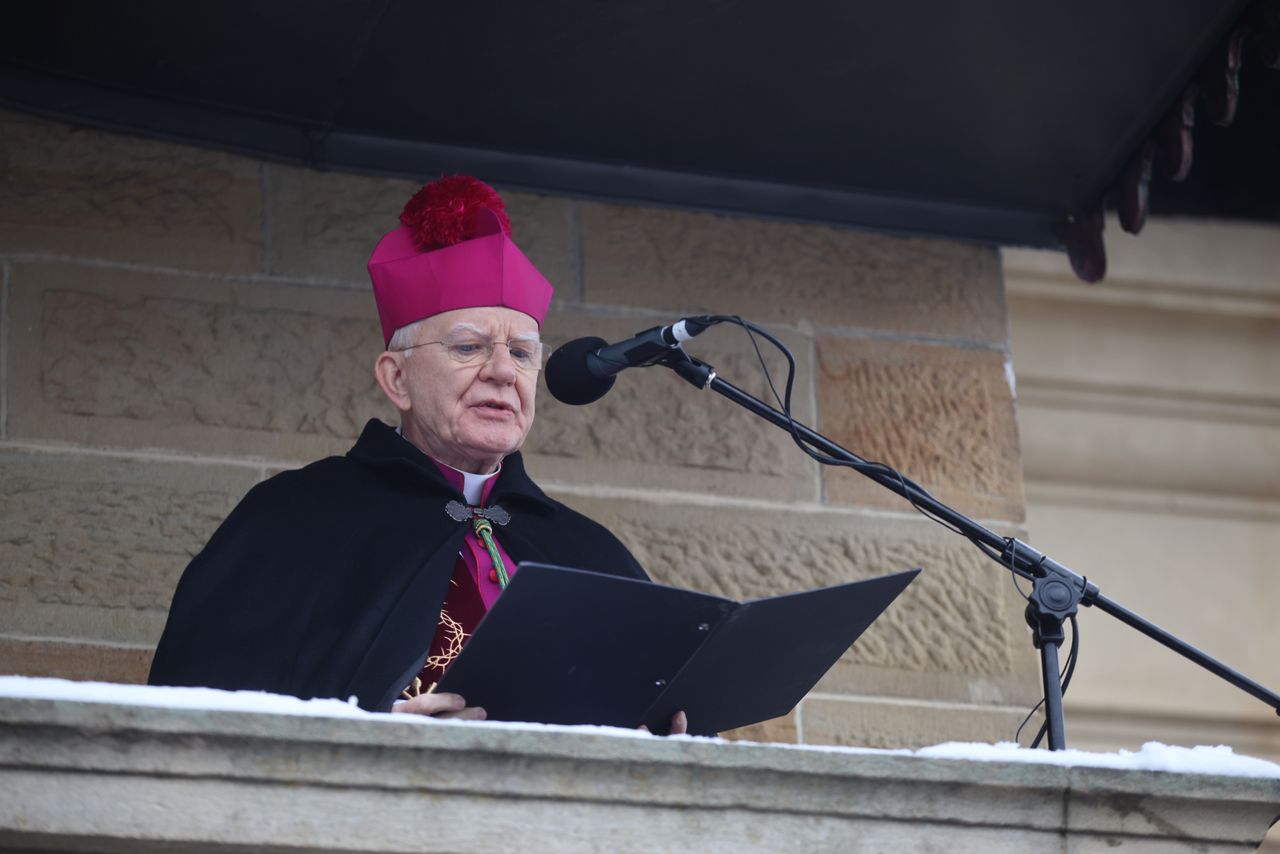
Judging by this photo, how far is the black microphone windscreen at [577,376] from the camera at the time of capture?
3379 millimetres

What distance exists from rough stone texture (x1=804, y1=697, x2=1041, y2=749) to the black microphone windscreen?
5.24 feet

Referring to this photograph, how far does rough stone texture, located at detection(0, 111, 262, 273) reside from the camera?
4551 mm

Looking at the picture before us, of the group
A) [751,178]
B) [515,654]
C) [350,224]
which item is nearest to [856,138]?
[751,178]

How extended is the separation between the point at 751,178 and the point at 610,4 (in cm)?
84

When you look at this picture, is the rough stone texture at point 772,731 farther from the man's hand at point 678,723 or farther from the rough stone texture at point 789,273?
the man's hand at point 678,723

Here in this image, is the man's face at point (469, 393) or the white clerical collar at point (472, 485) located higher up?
the man's face at point (469, 393)

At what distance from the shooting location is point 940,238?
5.18 meters

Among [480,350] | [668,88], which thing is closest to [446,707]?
[480,350]

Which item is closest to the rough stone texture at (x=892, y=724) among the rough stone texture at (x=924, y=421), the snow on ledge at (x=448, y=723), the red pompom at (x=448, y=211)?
the rough stone texture at (x=924, y=421)

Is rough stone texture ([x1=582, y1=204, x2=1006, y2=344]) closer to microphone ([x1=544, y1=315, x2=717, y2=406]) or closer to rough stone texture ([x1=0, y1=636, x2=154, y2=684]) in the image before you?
rough stone texture ([x1=0, y1=636, x2=154, y2=684])

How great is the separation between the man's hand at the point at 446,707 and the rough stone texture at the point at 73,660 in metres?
1.38

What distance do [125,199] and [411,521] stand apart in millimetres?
1189

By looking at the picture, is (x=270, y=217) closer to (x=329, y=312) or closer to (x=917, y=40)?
(x=329, y=312)

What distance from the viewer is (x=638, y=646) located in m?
2.97
